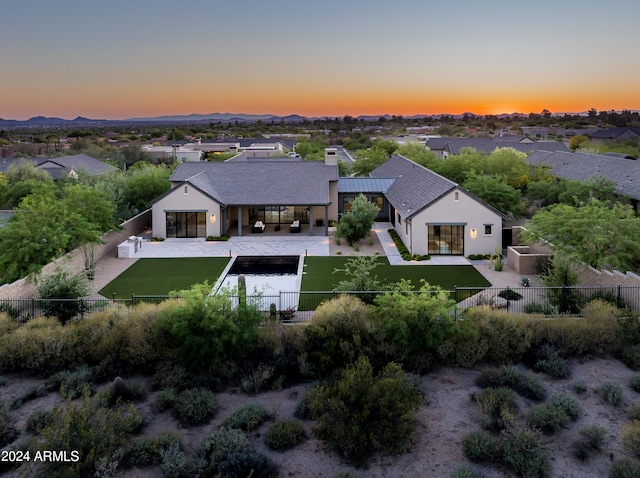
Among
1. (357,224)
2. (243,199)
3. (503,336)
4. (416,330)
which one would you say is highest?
(243,199)

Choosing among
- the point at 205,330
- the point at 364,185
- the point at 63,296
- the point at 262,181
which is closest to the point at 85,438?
the point at 205,330

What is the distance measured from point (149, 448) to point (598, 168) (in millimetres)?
44941

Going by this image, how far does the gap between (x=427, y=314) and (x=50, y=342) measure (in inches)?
494

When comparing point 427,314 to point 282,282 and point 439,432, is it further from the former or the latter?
point 282,282

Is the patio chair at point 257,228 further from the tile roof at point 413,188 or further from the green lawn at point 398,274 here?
the tile roof at point 413,188

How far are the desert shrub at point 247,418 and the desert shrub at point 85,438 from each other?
2624 millimetres

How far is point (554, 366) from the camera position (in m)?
16.5

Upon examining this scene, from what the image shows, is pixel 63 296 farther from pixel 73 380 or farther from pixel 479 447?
pixel 479 447

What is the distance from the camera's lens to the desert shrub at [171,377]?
51.6 ft

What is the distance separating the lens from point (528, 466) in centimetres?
1188

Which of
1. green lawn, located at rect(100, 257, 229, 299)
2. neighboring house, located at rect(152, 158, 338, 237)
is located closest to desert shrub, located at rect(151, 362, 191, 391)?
green lawn, located at rect(100, 257, 229, 299)

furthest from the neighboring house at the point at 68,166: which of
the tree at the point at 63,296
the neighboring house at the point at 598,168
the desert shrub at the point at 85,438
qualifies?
the neighboring house at the point at 598,168

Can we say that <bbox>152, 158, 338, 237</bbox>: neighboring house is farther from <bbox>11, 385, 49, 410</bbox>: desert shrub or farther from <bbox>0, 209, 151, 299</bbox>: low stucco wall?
<bbox>11, 385, 49, 410</bbox>: desert shrub

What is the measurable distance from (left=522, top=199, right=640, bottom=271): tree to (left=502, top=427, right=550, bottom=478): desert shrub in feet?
39.6
